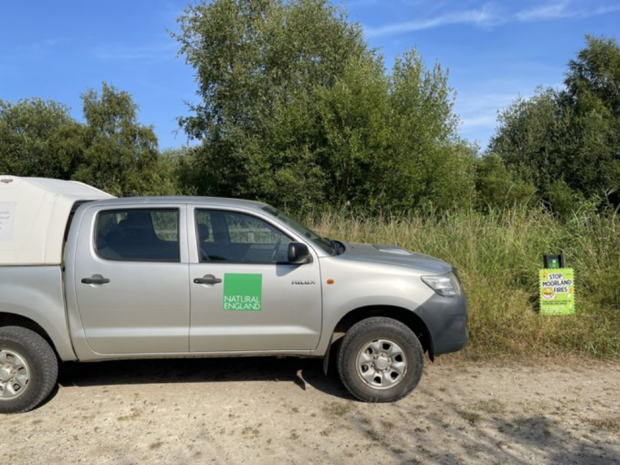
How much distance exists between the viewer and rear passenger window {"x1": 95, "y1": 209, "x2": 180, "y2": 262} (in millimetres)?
4293

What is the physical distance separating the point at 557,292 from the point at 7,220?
6.12 meters

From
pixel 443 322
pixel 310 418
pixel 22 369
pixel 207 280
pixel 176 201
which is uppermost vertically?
pixel 176 201

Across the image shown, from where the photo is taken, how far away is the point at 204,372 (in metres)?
5.18

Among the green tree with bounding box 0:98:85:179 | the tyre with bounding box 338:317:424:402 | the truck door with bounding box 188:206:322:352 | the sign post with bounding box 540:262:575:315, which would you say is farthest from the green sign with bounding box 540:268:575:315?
the green tree with bounding box 0:98:85:179

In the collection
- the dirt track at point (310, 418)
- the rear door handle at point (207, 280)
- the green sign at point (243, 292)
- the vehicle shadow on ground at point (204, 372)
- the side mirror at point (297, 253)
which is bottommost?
the dirt track at point (310, 418)

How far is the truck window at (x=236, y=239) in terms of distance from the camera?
4.36 metres

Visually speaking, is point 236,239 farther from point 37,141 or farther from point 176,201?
point 37,141

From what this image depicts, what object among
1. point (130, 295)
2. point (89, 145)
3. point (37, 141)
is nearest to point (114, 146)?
point (89, 145)

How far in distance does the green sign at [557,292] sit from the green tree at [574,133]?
65.4ft

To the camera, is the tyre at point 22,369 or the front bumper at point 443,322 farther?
the front bumper at point 443,322

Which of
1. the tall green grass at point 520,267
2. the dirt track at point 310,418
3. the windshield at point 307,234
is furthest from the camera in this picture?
the tall green grass at point 520,267

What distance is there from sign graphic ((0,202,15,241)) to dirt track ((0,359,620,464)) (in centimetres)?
157

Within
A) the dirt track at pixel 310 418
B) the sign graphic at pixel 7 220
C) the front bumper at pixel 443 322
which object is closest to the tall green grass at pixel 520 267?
the dirt track at pixel 310 418

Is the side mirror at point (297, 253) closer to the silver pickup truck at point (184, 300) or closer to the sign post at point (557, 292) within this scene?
the silver pickup truck at point (184, 300)
